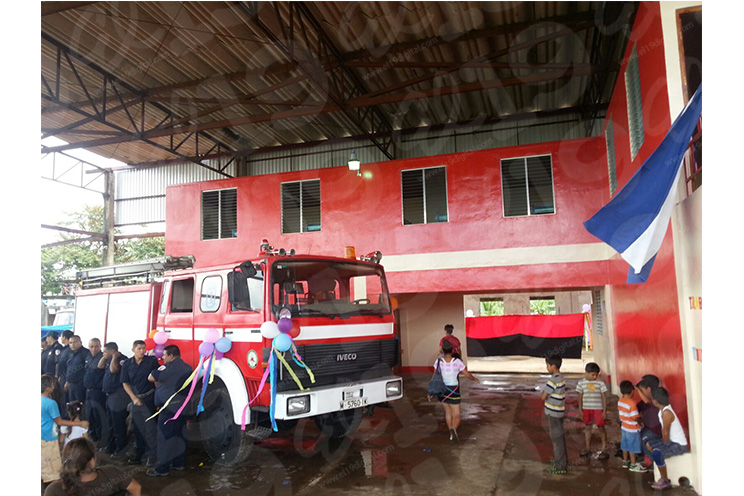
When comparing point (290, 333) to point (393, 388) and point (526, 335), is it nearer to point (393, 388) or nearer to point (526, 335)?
point (393, 388)

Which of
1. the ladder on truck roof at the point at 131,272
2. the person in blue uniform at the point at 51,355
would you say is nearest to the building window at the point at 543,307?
the ladder on truck roof at the point at 131,272

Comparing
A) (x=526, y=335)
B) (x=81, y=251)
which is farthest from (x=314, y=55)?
(x=81, y=251)

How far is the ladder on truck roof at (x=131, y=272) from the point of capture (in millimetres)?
7629

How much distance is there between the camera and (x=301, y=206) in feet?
42.2

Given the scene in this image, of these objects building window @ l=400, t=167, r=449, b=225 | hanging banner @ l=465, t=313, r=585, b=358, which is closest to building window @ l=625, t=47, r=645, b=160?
building window @ l=400, t=167, r=449, b=225

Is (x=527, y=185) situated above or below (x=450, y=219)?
above

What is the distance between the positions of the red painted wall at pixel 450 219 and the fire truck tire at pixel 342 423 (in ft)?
16.2

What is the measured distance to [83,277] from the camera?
909cm

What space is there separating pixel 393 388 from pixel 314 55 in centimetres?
718

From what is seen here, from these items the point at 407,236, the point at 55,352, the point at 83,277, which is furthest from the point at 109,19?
the point at 407,236

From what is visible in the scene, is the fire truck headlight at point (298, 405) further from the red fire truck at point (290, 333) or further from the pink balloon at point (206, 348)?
the pink balloon at point (206, 348)

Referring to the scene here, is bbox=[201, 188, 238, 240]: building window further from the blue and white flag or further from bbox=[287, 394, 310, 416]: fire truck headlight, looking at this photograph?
the blue and white flag

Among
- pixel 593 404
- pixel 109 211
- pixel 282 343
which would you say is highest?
pixel 109 211

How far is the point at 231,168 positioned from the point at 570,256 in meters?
12.9
